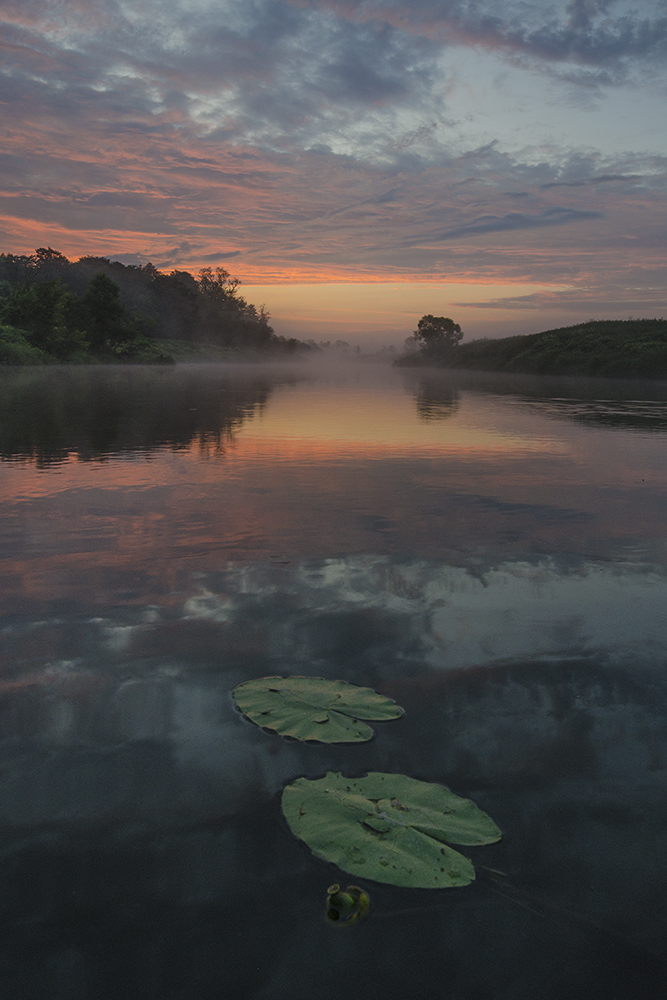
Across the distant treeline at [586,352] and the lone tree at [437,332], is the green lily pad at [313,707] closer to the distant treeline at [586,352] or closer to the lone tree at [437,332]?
the distant treeline at [586,352]

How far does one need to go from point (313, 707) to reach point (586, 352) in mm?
101337

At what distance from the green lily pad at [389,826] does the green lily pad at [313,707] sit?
0.48m

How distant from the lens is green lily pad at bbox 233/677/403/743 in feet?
14.3

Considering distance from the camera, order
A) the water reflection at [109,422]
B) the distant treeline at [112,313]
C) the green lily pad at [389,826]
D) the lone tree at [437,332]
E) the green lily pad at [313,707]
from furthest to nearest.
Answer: the lone tree at [437,332]
the distant treeline at [112,313]
the water reflection at [109,422]
the green lily pad at [313,707]
the green lily pad at [389,826]

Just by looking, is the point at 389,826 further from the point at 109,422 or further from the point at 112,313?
the point at 112,313

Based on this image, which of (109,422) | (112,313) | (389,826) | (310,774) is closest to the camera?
(389,826)

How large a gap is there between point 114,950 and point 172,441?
15.5 m

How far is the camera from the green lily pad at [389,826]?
10.7 ft

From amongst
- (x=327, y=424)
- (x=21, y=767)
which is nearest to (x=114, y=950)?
(x=21, y=767)

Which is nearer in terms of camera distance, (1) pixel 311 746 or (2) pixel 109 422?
(1) pixel 311 746

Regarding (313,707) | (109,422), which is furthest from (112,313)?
(313,707)

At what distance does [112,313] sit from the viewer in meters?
93.0

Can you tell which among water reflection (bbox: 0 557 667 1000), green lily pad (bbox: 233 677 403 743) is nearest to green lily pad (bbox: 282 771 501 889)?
water reflection (bbox: 0 557 667 1000)

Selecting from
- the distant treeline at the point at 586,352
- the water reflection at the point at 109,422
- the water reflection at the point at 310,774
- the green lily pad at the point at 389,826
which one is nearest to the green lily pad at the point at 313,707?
the water reflection at the point at 310,774
